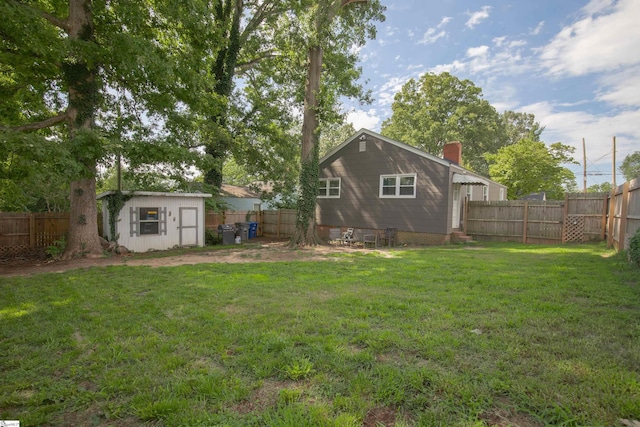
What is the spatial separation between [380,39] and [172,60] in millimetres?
10943

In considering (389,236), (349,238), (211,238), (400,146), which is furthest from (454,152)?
(211,238)

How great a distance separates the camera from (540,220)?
12961mm

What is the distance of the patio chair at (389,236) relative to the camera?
1394 centimetres

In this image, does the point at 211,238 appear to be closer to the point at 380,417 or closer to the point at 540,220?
the point at 380,417

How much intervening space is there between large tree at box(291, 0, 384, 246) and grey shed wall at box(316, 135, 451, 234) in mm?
2700

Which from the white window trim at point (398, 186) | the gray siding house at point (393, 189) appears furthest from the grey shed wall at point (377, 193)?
the white window trim at point (398, 186)

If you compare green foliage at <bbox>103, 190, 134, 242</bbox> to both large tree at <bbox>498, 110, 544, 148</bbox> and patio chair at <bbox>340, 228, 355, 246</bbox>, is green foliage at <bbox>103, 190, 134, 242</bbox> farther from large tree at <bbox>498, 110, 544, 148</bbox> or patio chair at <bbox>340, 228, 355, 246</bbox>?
large tree at <bbox>498, 110, 544, 148</bbox>

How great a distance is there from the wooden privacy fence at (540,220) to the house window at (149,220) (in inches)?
554

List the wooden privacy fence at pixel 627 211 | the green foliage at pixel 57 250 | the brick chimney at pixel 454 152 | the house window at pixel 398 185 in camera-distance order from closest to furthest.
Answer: the wooden privacy fence at pixel 627 211 → the green foliage at pixel 57 250 → the house window at pixel 398 185 → the brick chimney at pixel 454 152

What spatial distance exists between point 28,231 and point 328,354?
522 inches

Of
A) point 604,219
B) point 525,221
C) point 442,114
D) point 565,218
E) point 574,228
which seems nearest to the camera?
point 604,219

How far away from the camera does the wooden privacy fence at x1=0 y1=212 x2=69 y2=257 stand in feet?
34.4

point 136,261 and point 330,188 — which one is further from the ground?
point 330,188

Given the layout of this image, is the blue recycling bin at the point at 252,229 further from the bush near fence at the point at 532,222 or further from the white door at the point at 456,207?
the white door at the point at 456,207
